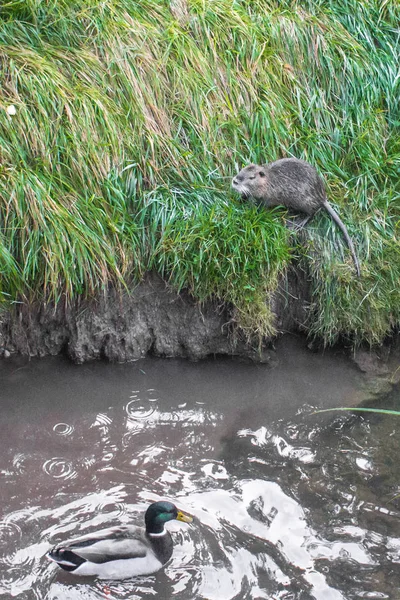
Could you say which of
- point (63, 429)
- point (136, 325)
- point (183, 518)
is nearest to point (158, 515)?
point (183, 518)

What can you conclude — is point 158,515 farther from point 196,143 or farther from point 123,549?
point 196,143

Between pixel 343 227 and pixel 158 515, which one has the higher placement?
pixel 343 227

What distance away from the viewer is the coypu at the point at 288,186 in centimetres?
538

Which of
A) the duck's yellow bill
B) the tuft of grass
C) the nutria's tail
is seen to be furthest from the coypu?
the duck's yellow bill

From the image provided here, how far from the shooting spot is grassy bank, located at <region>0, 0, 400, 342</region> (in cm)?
501

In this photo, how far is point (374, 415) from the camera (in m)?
5.10

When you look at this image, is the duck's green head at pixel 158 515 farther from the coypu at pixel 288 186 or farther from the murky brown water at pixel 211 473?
the coypu at pixel 288 186

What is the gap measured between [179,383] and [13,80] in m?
2.18

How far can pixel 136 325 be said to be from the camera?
17.5ft

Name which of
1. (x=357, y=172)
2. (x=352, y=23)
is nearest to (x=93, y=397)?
(x=357, y=172)

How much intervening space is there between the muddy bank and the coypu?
478 millimetres

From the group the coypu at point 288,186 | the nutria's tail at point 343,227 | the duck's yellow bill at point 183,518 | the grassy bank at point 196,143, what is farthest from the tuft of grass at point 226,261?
the duck's yellow bill at point 183,518

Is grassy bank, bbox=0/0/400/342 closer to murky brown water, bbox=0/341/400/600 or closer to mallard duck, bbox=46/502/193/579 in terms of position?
murky brown water, bbox=0/341/400/600

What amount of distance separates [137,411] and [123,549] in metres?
1.16
